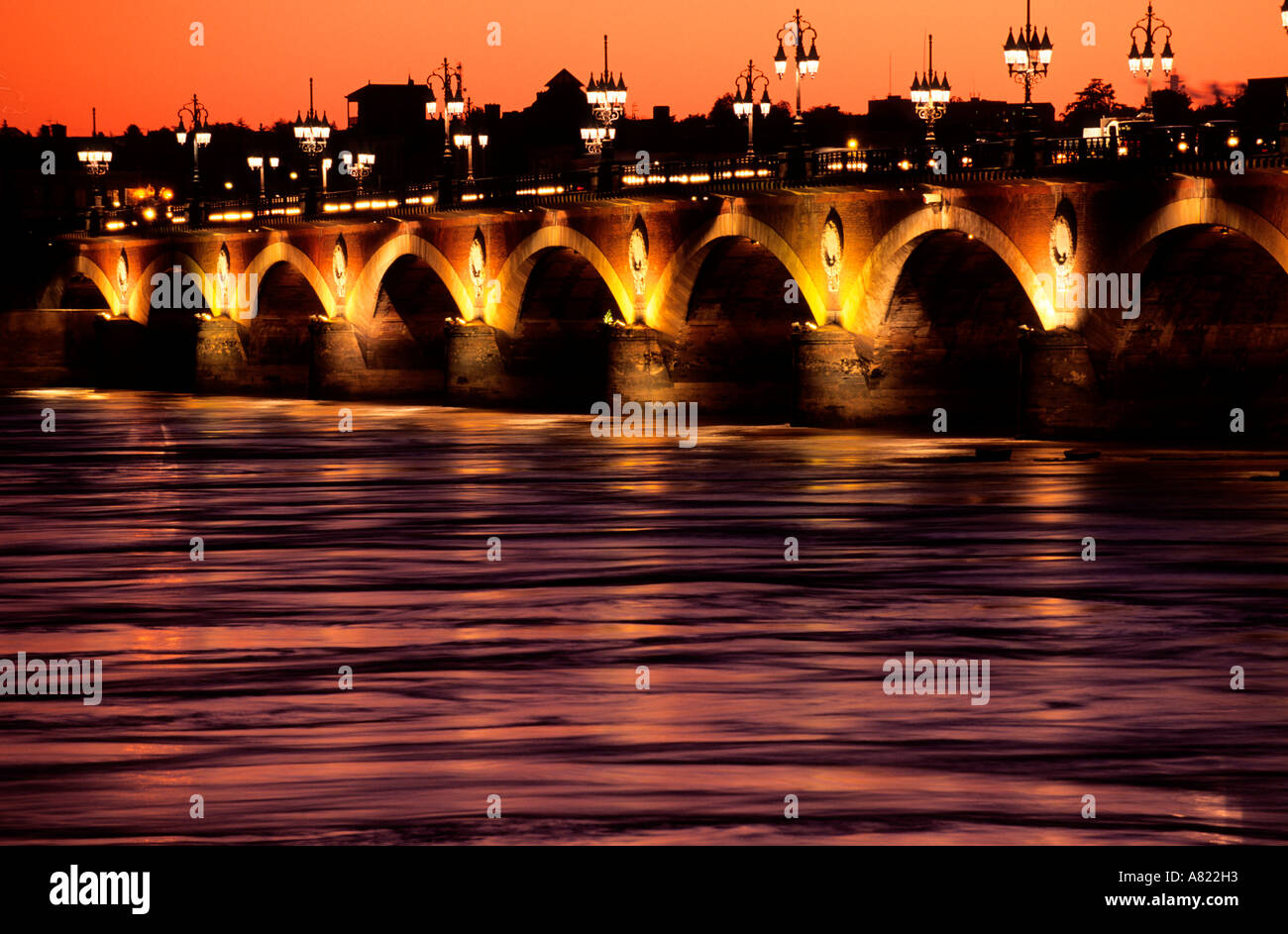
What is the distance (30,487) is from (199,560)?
1161cm

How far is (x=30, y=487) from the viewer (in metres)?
33.2

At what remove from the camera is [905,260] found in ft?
145

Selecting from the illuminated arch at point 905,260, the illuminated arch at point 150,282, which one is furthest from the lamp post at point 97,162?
the illuminated arch at point 905,260

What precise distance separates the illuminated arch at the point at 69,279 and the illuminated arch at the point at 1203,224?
190ft

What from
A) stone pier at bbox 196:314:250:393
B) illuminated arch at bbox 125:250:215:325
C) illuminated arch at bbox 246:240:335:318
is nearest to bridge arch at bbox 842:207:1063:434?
illuminated arch at bbox 246:240:335:318

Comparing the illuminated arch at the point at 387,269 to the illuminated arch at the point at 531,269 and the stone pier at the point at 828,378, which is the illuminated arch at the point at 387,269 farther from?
the stone pier at the point at 828,378

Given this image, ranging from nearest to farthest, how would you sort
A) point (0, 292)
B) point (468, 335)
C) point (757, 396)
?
point (757, 396)
point (468, 335)
point (0, 292)

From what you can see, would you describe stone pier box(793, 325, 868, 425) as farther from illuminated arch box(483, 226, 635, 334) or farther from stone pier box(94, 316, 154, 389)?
stone pier box(94, 316, 154, 389)

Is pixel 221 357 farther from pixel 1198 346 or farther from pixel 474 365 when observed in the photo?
pixel 1198 346

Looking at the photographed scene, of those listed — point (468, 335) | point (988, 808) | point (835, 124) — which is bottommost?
point (988, 808)

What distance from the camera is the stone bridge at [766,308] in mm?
38250

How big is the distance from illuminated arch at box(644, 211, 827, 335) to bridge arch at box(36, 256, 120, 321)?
135 ft
